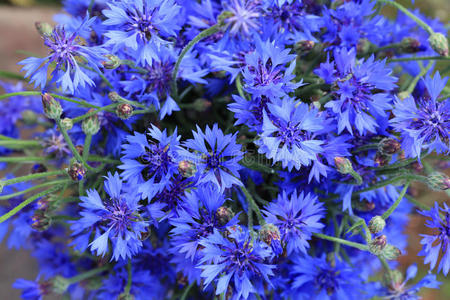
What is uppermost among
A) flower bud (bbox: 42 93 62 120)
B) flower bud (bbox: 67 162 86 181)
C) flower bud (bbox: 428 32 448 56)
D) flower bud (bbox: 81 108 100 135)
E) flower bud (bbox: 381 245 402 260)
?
flower bud (bbox: 428 32 448 56)

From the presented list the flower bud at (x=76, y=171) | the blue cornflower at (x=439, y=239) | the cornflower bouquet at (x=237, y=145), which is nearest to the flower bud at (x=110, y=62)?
the cornflower bouquet at (x=237, y=145)

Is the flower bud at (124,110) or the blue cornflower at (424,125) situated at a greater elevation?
the blue cornflower at (424,125)

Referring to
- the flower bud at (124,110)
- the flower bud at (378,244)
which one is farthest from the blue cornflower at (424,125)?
the flower bud at (124,110)

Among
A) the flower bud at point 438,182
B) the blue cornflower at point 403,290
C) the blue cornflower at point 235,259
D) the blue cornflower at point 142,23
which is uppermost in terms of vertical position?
the blue cornflower at point 142,23

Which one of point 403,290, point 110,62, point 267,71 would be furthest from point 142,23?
point 403,290

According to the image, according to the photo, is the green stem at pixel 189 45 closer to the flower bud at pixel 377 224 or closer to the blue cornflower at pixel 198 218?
the blue cornflower at pixel 198 218

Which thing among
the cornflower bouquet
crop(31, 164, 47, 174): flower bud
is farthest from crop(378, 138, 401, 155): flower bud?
crop(31, 164, 47, 174): flower bud

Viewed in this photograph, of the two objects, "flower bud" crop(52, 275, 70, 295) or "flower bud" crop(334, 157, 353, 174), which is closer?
"flower bud" crop(334, 157, 353, 174)

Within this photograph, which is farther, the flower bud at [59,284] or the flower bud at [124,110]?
the flower bud at [59,284]

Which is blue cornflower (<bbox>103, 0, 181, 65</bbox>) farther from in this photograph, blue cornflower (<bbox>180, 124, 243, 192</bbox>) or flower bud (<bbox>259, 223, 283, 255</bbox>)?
flower bud (<bbox>259, 223, 283, 255</bbox>)
